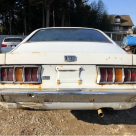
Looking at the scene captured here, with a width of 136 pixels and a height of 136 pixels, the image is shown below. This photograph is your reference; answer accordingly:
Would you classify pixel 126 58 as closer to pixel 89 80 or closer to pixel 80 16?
pixel 89 80

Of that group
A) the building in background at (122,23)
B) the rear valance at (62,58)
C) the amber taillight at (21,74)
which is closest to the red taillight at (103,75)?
the rear valance at (62,58)

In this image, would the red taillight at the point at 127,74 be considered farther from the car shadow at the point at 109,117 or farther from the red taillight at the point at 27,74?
the red taillight at the point at 27,74

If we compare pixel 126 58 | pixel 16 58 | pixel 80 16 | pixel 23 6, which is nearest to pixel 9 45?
pixel 16 58

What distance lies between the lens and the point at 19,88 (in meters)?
1.96

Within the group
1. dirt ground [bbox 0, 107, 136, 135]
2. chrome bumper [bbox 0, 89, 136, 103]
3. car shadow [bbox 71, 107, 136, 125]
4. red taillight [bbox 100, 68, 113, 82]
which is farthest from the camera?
car shadow [bbox 71, 107, 136, 125]

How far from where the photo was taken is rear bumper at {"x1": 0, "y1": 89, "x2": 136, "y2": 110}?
1.89m

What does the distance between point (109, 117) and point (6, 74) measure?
2.09 m

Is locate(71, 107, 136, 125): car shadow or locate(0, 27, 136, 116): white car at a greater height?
locate(0, 27, 136, 116): white car

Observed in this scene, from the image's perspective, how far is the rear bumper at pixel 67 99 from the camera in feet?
6.22

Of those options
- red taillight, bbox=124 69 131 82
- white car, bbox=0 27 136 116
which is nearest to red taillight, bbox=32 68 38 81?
white car, bbox=0 27 136 116

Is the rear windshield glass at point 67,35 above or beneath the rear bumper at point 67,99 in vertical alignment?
above

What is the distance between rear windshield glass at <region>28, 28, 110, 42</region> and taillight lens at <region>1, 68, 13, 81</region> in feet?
3.58

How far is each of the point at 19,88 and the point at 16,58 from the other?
409mm

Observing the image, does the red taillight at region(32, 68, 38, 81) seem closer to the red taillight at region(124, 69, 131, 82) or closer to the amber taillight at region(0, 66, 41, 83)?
the amber taillight at region(0, 66, 41, 83)
